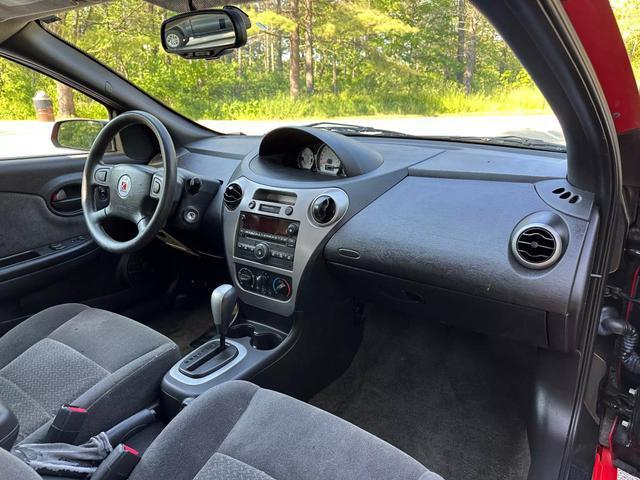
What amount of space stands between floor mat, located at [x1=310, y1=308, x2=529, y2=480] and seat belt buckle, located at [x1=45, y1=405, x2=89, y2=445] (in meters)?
1.20

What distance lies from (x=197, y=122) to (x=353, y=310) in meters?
1.48

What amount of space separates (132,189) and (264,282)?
2.19 feet

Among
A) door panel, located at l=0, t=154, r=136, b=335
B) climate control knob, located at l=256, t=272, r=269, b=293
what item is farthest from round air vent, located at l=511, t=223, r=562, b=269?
door panel, located at l=0, t=154, r=136, b=335

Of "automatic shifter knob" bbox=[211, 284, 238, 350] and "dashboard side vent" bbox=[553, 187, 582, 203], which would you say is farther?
"automatic shifter knob" bbox=[211, 284, 238, 350]

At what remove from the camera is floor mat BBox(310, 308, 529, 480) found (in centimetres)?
204

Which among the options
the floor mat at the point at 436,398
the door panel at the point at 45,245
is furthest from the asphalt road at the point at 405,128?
the floor mat at the point at 436,398

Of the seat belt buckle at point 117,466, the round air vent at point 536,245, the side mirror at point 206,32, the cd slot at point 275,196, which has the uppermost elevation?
the side mirror at point 206,32

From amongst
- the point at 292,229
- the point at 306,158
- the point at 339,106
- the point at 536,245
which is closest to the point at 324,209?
the point at 292,229

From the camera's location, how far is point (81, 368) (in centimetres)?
161

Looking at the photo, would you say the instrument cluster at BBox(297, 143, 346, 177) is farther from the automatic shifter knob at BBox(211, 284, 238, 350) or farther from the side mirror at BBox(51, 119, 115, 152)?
the side mirror at BBox(51, 119, 115, 152)

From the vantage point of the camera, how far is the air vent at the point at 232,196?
2084 millimetres

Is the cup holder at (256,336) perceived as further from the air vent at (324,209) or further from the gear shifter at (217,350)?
the air vent at (324,209)

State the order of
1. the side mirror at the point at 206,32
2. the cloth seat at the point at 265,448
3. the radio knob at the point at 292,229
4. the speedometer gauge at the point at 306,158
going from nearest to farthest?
the cloth seat at the point at 265,448, the side mirror at the point at 206,32, the radio knob at the point at 292,229, the speedometer gauge at the point at 306,158

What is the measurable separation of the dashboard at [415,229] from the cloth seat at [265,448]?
616 millimetres
